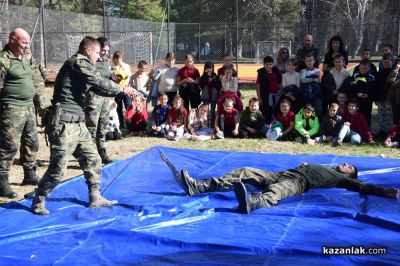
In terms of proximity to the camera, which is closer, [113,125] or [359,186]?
[359,186]

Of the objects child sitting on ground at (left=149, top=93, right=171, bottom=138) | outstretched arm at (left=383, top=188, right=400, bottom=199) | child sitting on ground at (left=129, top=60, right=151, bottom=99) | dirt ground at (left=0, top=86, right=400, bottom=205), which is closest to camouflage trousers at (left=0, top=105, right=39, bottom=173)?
dirt ground at (left=0, top=86, right=400, bottom=205)

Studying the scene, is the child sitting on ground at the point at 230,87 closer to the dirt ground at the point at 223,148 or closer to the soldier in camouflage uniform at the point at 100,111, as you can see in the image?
the dirt ground at the point at 223,148

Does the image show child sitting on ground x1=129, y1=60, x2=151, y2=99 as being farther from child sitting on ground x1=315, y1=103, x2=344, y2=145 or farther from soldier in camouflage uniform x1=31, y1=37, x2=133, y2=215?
soldier in camouflage uniform x1=31, y1=37, x2=133, y2=215

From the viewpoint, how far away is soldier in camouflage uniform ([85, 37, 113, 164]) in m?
6.65

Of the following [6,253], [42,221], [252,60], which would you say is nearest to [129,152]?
[42,221]

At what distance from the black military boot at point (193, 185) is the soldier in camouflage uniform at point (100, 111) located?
199 cm

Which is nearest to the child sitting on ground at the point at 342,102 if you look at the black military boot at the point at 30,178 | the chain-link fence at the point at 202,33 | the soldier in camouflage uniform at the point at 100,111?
the soldier in camouflage uniform at the point at 100,111

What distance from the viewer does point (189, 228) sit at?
4.36 metres

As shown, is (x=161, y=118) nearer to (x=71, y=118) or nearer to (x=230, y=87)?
(x=230, y=87)

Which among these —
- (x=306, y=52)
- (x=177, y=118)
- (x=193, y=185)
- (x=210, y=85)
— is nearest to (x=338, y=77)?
(x=306, y=52)

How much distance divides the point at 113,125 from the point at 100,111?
289 cm

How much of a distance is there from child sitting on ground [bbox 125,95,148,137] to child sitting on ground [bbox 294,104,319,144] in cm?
318

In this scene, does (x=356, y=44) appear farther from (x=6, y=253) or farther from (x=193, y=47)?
(x=6, y=253)

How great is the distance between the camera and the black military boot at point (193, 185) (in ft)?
17.4
